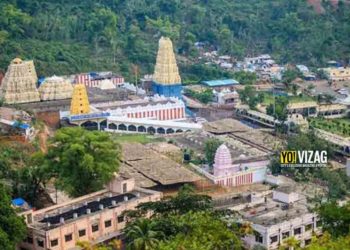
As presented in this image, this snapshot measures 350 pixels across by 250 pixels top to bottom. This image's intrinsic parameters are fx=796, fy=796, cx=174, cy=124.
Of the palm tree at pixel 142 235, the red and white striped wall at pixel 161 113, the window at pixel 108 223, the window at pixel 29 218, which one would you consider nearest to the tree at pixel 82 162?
the window at pixel 108 223

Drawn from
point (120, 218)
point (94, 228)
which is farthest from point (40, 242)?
point (120, 218)

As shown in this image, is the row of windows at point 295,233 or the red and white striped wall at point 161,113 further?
the red and white striped wall at point 161,113

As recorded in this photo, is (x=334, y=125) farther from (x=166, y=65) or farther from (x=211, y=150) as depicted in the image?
(x=211, y=150)

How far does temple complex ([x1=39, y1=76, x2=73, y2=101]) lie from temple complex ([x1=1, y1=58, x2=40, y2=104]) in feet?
1.34

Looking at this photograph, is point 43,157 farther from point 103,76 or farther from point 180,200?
point 103,76

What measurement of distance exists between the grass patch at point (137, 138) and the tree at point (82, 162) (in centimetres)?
1151

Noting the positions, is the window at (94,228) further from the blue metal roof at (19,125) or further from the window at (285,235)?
the blue metal roof at (19,125)

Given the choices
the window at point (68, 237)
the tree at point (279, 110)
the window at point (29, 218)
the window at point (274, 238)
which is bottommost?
the window at point (274, 238)

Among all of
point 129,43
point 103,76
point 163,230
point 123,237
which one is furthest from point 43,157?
point 129,43

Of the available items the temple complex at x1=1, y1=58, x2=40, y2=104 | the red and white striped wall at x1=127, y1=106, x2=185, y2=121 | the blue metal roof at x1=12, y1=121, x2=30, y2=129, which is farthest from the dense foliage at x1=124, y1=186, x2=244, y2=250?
the temple complex at x1=1, y1=58, x2=40, y2=104

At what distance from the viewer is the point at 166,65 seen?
48062 millimetres

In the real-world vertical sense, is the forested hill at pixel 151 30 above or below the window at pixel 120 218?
above

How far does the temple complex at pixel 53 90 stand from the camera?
149 ft

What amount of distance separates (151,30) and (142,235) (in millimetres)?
43535
